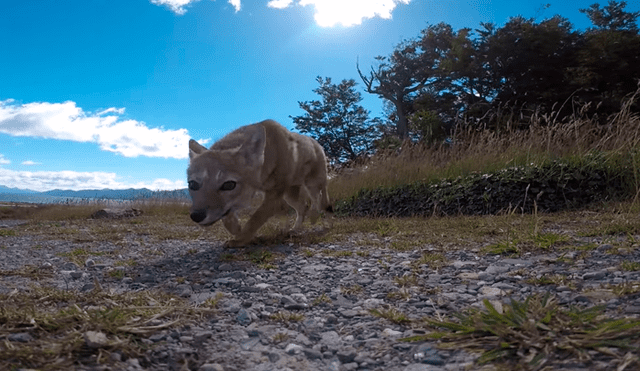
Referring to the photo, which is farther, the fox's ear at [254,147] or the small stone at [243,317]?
the fox's ear at [254,147]

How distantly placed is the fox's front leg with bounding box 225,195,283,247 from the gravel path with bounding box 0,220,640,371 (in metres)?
0.23

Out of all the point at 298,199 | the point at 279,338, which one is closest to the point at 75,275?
the point at 279,338

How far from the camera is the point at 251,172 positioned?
15.3ft

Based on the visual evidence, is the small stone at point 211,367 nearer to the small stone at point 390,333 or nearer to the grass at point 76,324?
the grass at point 76,324

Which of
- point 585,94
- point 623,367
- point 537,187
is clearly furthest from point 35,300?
point 585,94

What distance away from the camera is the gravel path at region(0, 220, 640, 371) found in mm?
1830

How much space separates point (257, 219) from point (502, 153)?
679cm

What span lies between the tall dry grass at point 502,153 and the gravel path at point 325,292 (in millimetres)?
5297

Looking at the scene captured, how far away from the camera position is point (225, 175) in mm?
4348

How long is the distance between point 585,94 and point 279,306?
1818cm

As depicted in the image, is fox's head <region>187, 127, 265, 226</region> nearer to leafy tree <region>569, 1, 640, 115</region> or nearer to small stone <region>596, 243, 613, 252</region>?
small stone <region>596, 243, 613, 252</region>

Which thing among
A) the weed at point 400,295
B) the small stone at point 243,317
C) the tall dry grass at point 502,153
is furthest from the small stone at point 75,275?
the tall dry grass at point 502,153

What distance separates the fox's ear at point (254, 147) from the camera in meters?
4.68

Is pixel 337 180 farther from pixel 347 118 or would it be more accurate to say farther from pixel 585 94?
pixel 347 118
